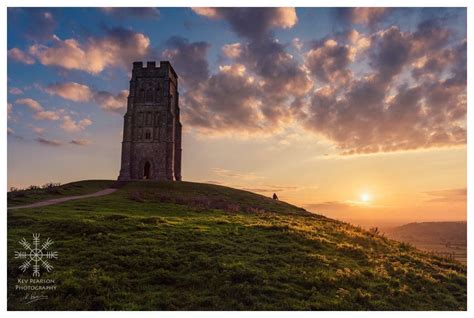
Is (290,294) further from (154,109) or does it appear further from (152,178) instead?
(154,109)

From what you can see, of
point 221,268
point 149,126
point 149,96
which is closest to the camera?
point 221,268

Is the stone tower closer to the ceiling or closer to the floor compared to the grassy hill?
closer to the ceiling

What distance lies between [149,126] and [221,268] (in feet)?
173

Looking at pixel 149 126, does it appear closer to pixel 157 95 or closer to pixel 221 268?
pixel 157 95

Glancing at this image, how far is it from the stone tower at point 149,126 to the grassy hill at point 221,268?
37845 mm

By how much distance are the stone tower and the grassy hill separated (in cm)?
3784

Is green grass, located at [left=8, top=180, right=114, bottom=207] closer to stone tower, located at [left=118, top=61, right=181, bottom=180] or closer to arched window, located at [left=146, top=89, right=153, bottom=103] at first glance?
stone tower, located at [left=118, top=61, right=181, bottom=180]

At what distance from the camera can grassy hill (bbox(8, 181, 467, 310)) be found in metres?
13.7

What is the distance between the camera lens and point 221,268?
16.1 m

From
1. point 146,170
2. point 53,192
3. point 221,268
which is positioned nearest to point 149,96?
point 146,170
